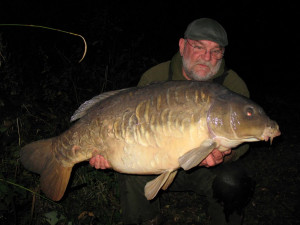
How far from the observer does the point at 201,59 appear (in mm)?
2080

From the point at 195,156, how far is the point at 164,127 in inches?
9.2

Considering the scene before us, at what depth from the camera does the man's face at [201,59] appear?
2065 mm

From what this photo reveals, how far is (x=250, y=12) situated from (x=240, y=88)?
8.04 m

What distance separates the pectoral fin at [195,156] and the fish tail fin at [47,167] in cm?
81

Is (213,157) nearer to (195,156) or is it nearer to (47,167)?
(195,156)

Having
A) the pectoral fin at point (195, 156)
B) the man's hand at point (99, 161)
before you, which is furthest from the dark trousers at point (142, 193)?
the pectoral fin at point (195, 156)

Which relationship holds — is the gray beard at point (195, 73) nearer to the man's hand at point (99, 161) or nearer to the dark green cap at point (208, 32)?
the dark green cap at point (208, 32)

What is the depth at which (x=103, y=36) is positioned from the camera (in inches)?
144

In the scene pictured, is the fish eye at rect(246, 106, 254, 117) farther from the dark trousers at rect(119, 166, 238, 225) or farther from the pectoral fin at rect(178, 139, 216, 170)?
the dark trousers at rect(119, 166, 238, 225)

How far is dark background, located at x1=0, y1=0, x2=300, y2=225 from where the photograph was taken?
7.12 ft

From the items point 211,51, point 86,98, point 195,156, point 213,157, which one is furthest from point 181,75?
point 86,98

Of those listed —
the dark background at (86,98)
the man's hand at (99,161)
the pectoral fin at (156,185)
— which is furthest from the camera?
the dark background at (86,98)

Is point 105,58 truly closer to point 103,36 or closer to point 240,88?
point 103,36

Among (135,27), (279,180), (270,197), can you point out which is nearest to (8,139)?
(270,197)
